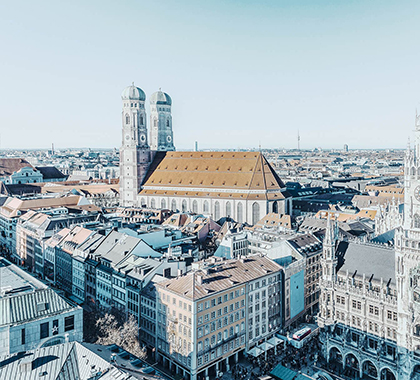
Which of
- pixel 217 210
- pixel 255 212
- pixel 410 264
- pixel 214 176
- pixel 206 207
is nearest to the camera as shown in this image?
pixel 410 264

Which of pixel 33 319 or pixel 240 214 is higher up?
pixel 240 214

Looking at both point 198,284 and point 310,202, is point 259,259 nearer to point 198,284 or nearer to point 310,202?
point 198,284

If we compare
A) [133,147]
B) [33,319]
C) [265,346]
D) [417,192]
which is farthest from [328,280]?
[133,147]

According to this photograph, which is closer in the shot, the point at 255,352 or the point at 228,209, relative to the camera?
the point at 255,352

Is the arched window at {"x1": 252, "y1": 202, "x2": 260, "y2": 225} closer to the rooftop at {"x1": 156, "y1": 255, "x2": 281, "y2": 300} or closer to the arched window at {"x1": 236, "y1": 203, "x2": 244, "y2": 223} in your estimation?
the arched window at {"x1": 236, "y1": 203, "x2": 244, "y2": 223}

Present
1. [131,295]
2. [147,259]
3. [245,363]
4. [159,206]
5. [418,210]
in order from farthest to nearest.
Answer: [159,206] → [147,259] → [131,295] → [245,363] → [418,210]

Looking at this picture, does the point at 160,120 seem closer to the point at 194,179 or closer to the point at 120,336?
the point at 194,179

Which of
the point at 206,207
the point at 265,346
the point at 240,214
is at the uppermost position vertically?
the point at 206,207

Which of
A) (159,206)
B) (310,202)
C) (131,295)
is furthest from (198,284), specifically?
(310,202)

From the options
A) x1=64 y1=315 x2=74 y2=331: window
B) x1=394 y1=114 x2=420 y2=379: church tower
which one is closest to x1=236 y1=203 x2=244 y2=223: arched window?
x1=394 y1=114 x2=420 y2=379: church tower
